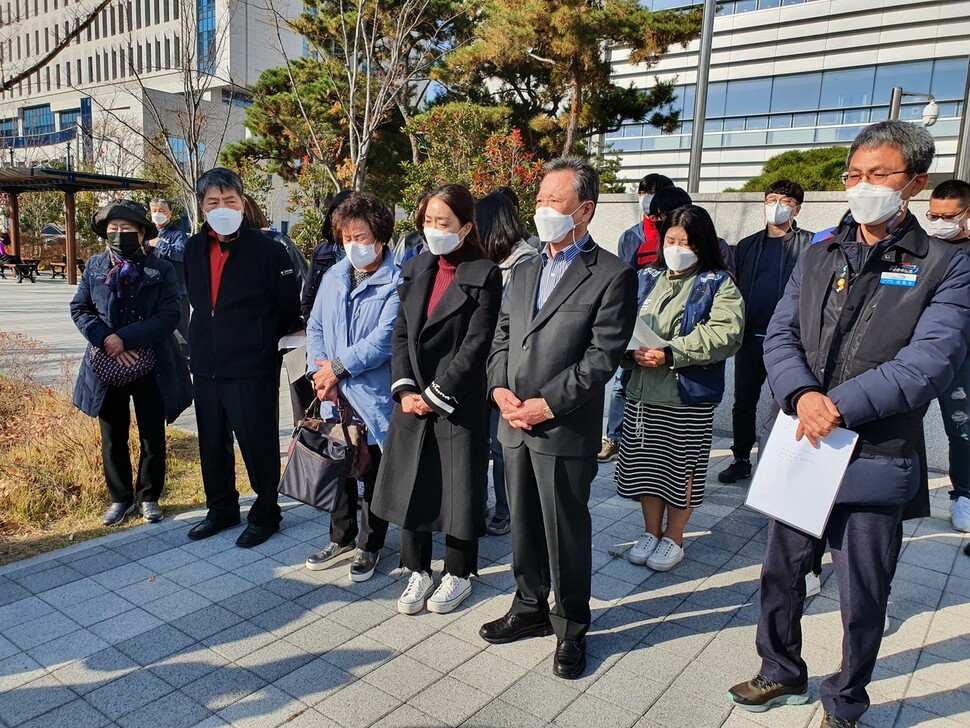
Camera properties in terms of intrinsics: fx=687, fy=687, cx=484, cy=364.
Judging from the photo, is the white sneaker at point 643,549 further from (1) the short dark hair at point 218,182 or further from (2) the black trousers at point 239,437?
(1) the short dark hair at point 218,182

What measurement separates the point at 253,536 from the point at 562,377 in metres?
2.41

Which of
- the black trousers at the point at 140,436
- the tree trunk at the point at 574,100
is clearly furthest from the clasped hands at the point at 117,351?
the tree trunk at the point at 574,100

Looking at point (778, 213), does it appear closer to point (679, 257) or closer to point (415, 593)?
point (679, 257)

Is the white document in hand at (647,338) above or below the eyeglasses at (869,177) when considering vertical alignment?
below

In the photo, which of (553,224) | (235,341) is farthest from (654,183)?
(235,341)

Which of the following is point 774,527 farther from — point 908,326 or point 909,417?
point 908,326

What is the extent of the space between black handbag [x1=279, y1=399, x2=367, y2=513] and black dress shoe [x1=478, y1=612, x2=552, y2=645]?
1.10 m

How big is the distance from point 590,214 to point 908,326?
127 centimetres

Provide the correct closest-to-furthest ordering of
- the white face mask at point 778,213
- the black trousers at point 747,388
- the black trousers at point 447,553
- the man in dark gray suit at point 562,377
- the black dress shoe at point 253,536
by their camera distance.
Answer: the man in dark gray suit at point 562,377 → the black trousers at point 447,553 → the black dress shoe at point 253,536 → the white face mask at point 778,213 → the black trousers at point 747,388

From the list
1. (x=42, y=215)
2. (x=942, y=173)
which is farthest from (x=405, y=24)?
(x=42, y=215)

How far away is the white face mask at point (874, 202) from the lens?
2.34 metres

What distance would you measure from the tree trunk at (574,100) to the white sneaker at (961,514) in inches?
618

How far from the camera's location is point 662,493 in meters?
3.87

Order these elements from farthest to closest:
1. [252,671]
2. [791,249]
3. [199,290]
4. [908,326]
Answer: [791,249] → [199,290] → [252,671] → [908,326]
